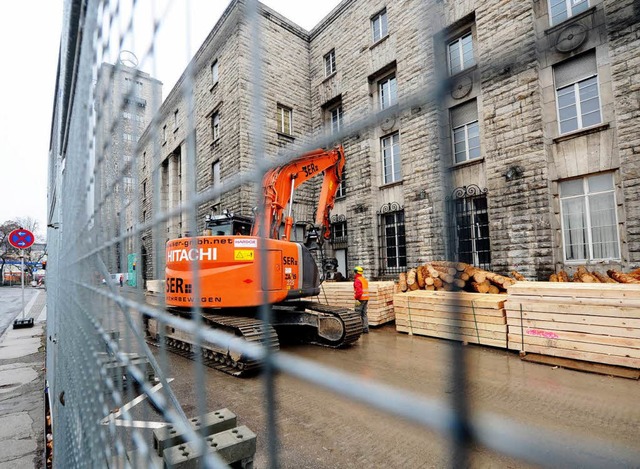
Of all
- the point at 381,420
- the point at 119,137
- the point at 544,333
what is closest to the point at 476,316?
the point at 544,333

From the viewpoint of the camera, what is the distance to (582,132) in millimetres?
8625

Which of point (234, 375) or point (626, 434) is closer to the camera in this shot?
point (626, 434)

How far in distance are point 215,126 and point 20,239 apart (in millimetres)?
9869

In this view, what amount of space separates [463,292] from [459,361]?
72 millimetres

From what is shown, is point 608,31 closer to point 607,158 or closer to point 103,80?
point 103,80

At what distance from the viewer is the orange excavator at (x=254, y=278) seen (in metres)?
5.23

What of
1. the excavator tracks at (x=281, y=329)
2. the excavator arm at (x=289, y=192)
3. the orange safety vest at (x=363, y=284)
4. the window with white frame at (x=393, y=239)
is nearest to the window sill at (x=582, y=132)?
the orange safety vest at (x=363, y=284)

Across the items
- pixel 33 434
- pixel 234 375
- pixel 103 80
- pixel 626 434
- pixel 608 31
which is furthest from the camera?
pixel 234 375

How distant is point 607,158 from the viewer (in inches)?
333

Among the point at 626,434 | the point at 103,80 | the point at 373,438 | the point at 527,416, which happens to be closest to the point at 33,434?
the point at 373,438

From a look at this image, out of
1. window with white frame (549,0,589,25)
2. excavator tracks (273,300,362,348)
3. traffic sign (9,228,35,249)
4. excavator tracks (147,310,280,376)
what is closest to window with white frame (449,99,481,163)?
window with white frame (549,0,589,25)

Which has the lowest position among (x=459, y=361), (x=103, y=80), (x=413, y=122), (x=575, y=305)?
(x=575, y=305)

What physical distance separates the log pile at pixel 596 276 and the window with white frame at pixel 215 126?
8781 mm

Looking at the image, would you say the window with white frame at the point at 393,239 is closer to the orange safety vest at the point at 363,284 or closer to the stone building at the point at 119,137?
the stone building at the point at 119,137
